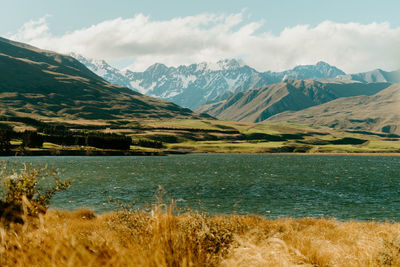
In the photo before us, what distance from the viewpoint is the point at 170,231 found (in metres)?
5.31

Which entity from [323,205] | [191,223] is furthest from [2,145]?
[191,223]

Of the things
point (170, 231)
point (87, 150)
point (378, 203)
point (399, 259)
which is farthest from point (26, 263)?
point (87, 150)

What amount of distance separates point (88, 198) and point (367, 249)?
46597 millimetres

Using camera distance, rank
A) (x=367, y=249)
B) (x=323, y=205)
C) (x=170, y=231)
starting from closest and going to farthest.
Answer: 1. (x=170, y=231)
2. (x=367, y=249)
3. (x=323, y=205)

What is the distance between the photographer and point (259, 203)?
1877 inches

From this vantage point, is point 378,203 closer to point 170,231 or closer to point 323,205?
point 323,205

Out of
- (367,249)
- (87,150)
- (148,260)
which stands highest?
(148,260)

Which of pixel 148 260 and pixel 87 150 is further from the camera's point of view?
pixel 87 150

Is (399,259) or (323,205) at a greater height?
(399,259)

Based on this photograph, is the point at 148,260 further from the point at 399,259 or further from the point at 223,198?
the point at 223,198

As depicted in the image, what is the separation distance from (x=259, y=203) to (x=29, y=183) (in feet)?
126

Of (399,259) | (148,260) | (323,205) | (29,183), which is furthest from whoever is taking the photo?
(323,205)

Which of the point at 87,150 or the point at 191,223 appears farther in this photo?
the point at 87,150

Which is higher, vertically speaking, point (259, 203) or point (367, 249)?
point (367, 249)
